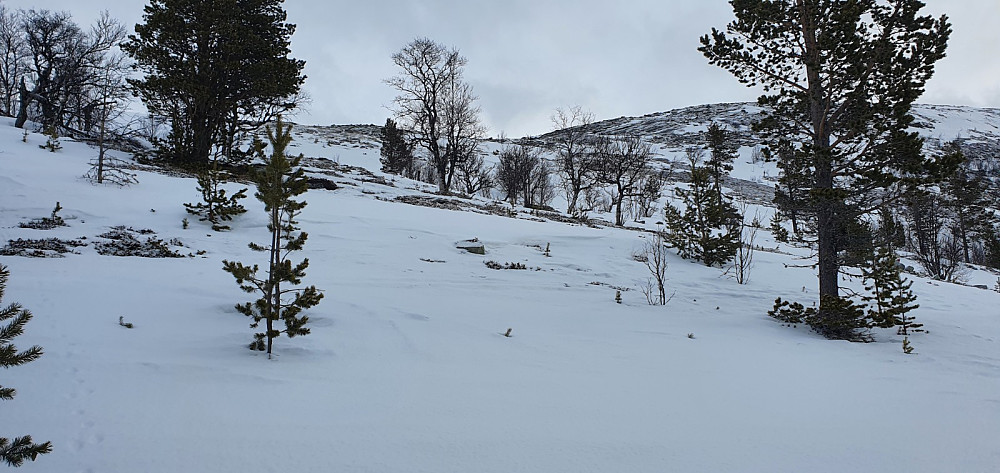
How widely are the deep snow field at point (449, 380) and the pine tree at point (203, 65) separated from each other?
9.07 meters

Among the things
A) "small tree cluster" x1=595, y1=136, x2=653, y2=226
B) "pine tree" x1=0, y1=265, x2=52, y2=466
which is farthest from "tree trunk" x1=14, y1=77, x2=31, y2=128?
"small tree cluster" x1=595, y1=136, x2=653, y2=226

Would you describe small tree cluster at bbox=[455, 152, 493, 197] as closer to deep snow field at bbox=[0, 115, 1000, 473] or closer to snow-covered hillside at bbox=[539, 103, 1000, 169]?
deep snow field at bbox=[0, 115, 1000, 473]

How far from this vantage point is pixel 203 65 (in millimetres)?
15820

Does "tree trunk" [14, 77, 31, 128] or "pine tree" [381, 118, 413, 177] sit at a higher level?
"pine tree" [381, 118, 413, 177]

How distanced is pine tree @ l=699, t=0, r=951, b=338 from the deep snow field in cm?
230

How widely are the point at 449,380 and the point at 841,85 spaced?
26.9 ft

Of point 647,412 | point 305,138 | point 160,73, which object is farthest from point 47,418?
point 305,138

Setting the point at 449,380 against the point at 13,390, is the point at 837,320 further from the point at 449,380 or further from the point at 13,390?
the point at 13,390

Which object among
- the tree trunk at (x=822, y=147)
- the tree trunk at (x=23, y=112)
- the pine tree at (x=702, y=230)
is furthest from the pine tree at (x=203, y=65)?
the tree trunk at (x=822, y=147)

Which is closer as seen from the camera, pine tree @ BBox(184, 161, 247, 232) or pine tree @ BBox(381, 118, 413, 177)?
pine tree @ BBox(184, 161, 247, 232)

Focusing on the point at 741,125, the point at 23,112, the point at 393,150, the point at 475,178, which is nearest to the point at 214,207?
the point at 23,112

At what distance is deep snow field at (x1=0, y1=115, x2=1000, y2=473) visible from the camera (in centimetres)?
237

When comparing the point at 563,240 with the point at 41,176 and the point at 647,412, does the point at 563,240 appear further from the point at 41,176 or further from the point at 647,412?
the point at 41,176

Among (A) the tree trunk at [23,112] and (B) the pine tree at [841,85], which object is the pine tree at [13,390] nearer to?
(B) the pine tree at [841,85]
